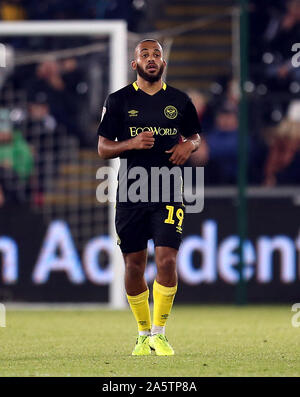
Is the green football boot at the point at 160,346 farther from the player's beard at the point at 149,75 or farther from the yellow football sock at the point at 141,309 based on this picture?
the player's beard at the point at 149,75

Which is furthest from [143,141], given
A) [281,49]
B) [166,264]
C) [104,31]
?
[281,49]

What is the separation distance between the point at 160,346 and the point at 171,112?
1.41 meters

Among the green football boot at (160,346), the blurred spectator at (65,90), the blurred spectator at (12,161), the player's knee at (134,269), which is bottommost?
→ the green football boot at (160,346)

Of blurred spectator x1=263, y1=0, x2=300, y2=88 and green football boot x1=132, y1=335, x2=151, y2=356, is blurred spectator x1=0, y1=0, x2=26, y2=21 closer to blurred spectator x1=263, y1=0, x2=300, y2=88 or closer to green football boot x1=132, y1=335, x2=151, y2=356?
blurred spectator x1=263, y1=0, x2=300, y2=88

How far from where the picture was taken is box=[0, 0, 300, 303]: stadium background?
11539mm

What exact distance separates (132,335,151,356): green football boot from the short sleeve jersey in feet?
2.66

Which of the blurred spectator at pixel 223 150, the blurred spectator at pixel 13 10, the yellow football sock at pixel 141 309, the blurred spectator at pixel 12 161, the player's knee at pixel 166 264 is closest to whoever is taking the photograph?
the player's knee at pixel 166 264

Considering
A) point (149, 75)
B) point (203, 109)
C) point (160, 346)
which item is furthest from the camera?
point (203, 109)

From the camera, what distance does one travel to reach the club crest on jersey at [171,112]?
23.1 feet

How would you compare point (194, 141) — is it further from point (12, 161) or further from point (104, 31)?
point (12, 161)

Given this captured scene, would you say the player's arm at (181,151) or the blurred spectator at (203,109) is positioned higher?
the blurred spectator at (203,109)

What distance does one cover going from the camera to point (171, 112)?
705cm

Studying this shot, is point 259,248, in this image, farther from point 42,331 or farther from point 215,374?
point 215,374

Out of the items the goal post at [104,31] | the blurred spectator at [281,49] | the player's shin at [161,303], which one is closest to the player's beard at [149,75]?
the player's shin at [161,303]
